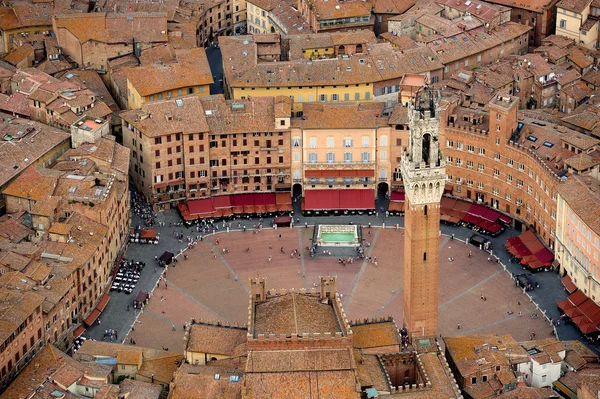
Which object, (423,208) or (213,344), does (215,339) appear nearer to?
(213,344)

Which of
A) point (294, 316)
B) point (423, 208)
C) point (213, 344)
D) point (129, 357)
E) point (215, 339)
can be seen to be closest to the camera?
point (294, 316)

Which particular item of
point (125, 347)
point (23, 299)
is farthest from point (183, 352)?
point (23, 299)

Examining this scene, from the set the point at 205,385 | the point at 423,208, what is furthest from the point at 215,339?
the point at 423,208

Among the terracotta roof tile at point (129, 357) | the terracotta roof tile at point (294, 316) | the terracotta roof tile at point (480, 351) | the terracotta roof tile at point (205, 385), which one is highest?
the terracotta roof tile at point (294, 316)

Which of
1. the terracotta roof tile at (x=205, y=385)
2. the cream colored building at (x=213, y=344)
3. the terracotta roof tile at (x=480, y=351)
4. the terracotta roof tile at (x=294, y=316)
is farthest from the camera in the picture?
the terracotta roof tile at (x=480, y=351)

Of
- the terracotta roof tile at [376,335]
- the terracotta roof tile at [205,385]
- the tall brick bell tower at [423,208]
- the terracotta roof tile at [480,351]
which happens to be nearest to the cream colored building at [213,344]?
the terracotta roof tile at [205,385]

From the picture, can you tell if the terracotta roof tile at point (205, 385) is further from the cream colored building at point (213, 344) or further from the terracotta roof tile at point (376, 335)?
the terracotta roof tile at point (376, 335)

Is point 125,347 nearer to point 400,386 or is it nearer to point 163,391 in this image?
point 163,391


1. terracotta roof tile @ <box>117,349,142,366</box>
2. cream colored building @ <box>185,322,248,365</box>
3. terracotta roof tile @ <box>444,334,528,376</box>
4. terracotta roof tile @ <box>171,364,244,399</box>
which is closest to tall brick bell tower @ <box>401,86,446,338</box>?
terracotta roof tile @ <box>444,334,528,376</box>
